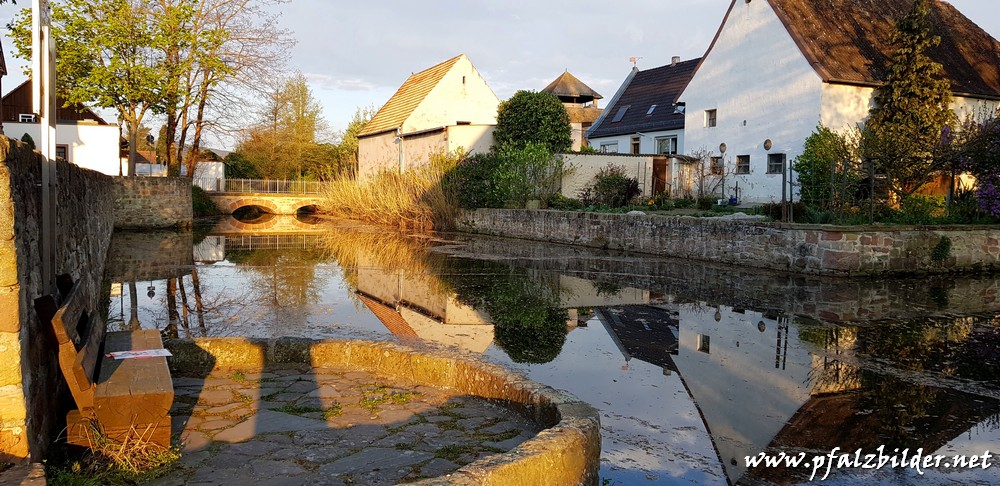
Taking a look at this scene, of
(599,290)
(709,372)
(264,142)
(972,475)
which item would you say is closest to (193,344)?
(709,372)

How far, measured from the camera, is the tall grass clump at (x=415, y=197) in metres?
27.3

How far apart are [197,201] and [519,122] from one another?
18293mm

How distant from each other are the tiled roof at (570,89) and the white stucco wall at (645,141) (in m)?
21.2

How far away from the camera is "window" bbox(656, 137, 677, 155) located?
37.7m

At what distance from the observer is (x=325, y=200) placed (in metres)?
37.2

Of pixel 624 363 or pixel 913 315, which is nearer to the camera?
pixel 624 363

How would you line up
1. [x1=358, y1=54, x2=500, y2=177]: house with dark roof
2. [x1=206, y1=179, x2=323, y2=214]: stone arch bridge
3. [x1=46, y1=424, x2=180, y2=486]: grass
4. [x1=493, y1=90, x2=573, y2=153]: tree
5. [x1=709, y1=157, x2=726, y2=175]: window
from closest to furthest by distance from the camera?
1. [x1=46, y1=424, x2=180, y2=486]: grass
2. [x1=493, y1=90, x2=573, y2=153]: tree
3. [x1=709, y1=157, x2=726, y2=175]: window
4. [x1=358, y1=54, x2=500, y2=177]: house with dark roof
5. [x1=206, y1=179, x2=323, y2=214]: stone arch bridge

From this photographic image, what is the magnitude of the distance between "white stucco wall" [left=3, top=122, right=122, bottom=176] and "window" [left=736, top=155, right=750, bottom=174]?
29.7 metres

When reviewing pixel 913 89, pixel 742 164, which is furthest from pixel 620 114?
pixel 913 89

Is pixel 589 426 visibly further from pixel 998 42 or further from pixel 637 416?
pixel 998 42

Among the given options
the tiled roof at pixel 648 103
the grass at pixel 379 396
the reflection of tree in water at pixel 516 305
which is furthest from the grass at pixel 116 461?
the tiled roof at pixel 648 103

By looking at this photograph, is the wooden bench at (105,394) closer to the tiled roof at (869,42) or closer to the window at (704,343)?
the window at (704,343)

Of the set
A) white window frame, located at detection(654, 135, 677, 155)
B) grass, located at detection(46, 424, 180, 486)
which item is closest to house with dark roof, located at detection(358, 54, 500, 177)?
white window frame, located at detection(654, 135, 677, 155)

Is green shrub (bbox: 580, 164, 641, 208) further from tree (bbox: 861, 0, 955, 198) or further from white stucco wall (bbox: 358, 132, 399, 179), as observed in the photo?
white stucco wall (bbox: 358, 132, 399, 179)
